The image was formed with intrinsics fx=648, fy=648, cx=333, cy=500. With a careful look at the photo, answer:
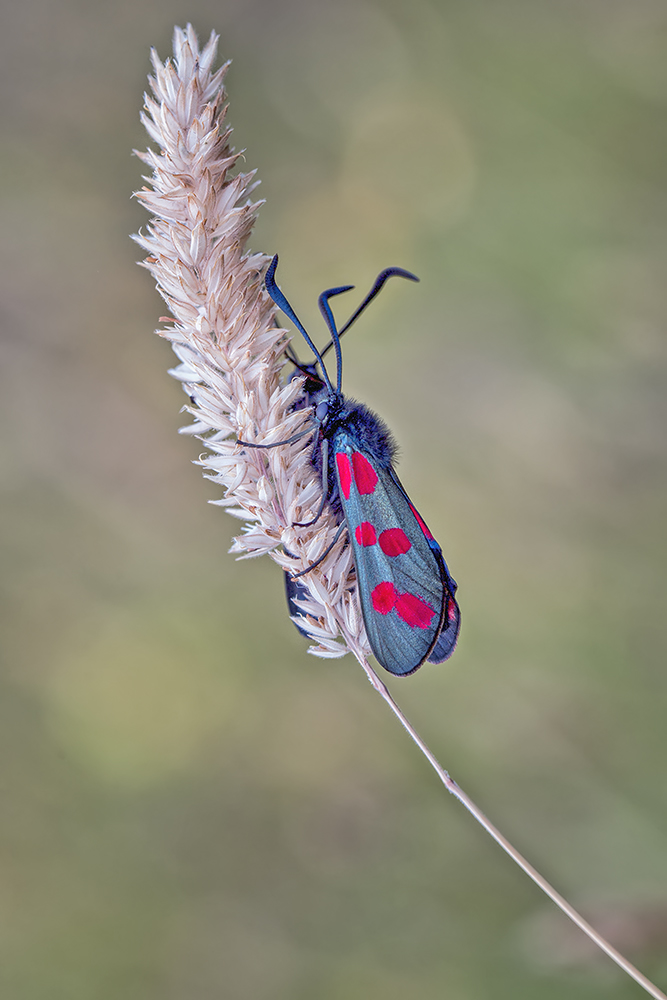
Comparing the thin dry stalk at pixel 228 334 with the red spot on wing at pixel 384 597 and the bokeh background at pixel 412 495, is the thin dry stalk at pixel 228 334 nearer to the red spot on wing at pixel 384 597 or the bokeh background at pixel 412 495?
the red spot on wing at pixel 384 597

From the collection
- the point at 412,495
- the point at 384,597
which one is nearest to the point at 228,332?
the point at 384,597

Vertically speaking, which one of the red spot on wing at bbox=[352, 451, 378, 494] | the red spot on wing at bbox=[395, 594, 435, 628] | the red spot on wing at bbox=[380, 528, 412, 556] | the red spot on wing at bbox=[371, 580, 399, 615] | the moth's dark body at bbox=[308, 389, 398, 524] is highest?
the moth's dark body at bbox=[308, 389, 398, 524]

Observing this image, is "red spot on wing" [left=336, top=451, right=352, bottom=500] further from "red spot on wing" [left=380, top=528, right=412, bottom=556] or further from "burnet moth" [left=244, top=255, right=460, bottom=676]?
"red spot on wing" [left=380, top=528, right=412, bottom=556]

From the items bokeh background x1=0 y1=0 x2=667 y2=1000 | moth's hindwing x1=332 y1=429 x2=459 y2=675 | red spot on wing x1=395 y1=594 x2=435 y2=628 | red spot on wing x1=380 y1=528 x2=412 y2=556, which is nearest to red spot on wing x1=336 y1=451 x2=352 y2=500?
moth's hindwing x1=332 y1=429 x2=459 y2=675

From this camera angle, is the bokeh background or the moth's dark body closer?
the moth's dark body

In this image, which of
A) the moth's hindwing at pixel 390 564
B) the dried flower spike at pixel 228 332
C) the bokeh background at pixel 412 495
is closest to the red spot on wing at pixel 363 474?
the moth's hindwing at pixel 390 564

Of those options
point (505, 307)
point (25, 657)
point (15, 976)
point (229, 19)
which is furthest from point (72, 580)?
point (229, 19)

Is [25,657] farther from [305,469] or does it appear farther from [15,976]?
[305,469]
